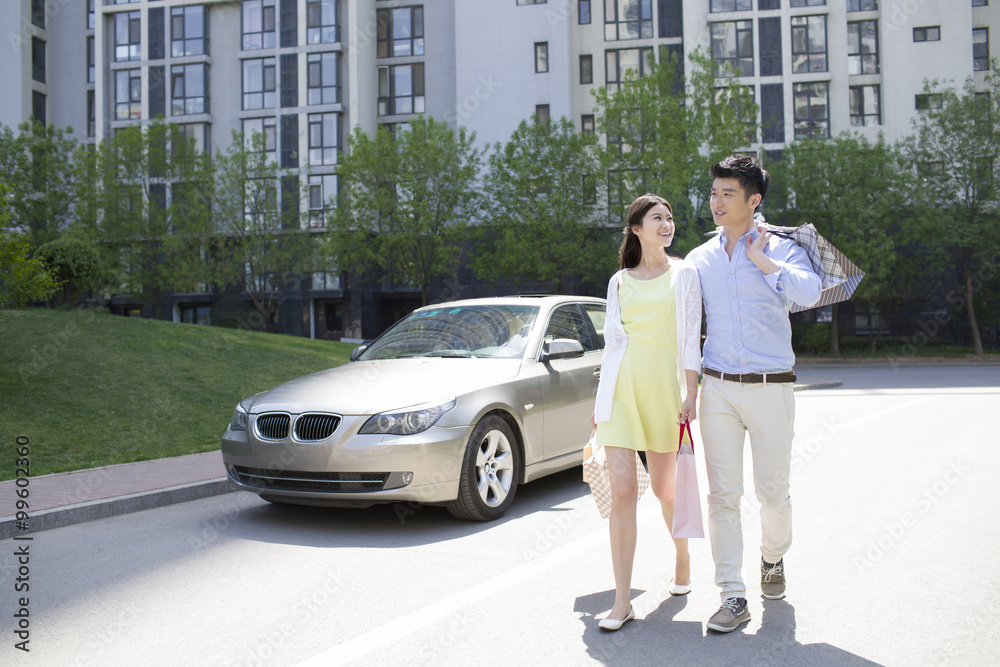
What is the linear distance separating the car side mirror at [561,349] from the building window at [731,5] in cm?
3594

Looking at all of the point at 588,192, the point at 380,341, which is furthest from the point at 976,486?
the point at 588,192

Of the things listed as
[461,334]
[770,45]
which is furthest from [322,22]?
[461,334]

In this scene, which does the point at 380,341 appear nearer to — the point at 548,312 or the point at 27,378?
the point at 548,312

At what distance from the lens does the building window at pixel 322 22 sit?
135 ft

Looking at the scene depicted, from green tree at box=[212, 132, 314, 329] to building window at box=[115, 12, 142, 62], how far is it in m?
12.9

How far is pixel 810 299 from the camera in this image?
3541 mm

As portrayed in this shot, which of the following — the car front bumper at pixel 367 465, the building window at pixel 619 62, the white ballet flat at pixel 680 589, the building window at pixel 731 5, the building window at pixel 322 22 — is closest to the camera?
the white ballet flat at pixel 680 589

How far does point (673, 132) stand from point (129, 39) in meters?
31.1

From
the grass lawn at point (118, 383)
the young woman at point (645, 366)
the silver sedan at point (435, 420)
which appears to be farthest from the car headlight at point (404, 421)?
the grass lawn at point (118, 383)

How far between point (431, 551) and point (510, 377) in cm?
154

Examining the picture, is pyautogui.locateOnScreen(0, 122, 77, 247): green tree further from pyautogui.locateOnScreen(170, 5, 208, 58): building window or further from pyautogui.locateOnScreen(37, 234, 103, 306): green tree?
pyautogui.locateOnScreen(37, 234, 103, 306): green tree

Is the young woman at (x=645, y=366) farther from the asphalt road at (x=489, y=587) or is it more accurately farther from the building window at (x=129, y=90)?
the building window at (x=129, y=90)

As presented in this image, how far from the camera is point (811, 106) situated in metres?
37.8

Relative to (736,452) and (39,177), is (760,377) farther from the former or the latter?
(39,177)
